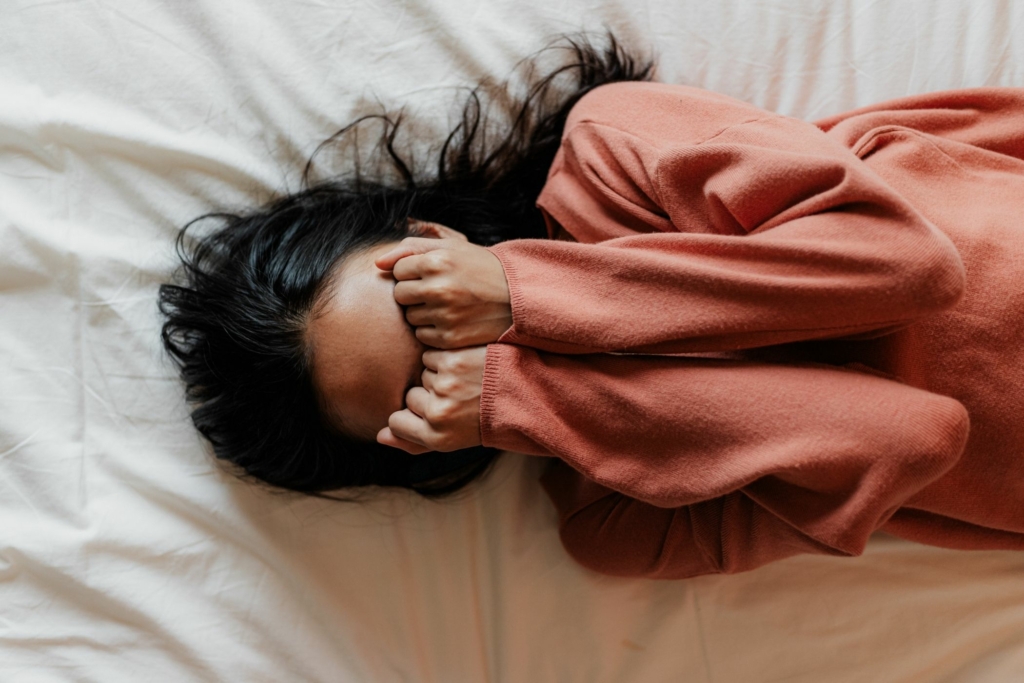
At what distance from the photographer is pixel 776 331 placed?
742 mm

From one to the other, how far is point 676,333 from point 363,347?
1.08ft

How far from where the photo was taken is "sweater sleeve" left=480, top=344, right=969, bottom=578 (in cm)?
69

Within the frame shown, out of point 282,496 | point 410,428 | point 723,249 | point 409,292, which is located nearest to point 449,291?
point 409,292

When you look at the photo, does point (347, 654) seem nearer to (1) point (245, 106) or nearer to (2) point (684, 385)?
(2) point (684, 385)

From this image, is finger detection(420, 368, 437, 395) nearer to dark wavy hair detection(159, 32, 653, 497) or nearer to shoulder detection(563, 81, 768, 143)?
dark wavy hair detection(159, 32, 653, 497)

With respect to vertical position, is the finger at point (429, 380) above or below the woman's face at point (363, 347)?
below

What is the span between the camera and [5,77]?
96 cm

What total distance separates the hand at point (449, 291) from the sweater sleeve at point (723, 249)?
23mm

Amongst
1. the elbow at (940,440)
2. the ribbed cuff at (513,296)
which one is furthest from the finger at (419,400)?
the elbow at (940,440)

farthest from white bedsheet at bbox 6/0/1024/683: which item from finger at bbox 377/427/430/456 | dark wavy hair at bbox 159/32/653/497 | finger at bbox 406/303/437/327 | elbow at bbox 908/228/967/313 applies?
elbow at bbox 908/228/967/313

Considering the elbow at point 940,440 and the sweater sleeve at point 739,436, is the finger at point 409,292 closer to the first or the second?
the sweater sleeve at point 739,436

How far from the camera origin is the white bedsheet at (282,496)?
0.95 meters

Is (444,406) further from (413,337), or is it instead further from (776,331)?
(776,331)

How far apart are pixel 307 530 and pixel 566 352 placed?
1.46ft
